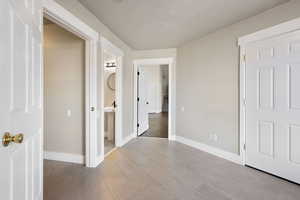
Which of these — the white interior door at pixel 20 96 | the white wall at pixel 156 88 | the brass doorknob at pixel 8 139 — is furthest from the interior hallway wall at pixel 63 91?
the white wall at pixel 156 88

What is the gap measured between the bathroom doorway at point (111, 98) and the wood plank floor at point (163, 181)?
74 cm

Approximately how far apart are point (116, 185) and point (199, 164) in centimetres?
149

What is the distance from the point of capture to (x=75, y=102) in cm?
307

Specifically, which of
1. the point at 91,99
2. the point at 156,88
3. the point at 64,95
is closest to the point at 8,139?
the point at 91,99

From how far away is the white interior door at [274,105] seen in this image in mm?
2361

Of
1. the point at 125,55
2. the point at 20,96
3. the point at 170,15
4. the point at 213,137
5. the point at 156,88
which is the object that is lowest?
the point at 213,137

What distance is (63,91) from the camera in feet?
10.3

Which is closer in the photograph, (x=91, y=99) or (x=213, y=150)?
(x=91, y=99)

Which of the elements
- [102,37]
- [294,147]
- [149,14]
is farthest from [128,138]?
[294,147]

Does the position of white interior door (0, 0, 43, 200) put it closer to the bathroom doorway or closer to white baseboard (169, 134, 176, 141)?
the bathroom doorway

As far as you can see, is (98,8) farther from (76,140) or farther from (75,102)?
(76,140)

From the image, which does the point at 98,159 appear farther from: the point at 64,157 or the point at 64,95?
the point at 64,95

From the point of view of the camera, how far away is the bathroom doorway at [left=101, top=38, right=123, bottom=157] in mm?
3500

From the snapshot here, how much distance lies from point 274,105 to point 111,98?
3.82 m
